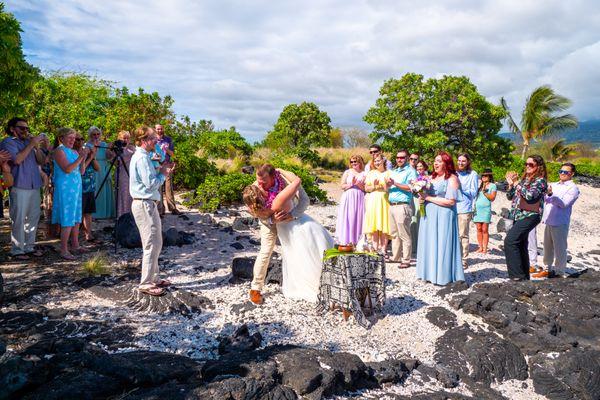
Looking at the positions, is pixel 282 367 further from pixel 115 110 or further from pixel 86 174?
pixel 115 110

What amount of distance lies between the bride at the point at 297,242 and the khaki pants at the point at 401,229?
6.84ft

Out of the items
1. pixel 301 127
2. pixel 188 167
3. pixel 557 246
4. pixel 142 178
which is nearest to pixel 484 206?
pixel 557 246

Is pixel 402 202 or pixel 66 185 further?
pixel 402 202

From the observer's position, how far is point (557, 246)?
6684 millimetres

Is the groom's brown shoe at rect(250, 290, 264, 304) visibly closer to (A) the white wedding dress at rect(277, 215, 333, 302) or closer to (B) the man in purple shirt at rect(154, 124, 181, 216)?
(A) the white wedding dress at rect(277, 215, 333, 302)

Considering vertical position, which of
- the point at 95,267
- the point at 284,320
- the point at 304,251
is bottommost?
the point at 284,320

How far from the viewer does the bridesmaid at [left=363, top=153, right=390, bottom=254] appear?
697 cm

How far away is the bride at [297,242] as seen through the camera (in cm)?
484

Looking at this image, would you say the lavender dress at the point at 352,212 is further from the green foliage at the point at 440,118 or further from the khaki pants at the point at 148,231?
the green foliage at the point at 440,118

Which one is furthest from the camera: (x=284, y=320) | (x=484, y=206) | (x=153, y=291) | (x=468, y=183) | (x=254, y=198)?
(x=484, y=206)

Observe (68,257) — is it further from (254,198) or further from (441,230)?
(441,230)

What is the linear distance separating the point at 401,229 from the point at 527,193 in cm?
188

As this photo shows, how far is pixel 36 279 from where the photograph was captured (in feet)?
18.9

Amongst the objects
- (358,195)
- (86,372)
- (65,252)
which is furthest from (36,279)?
(358,195)
